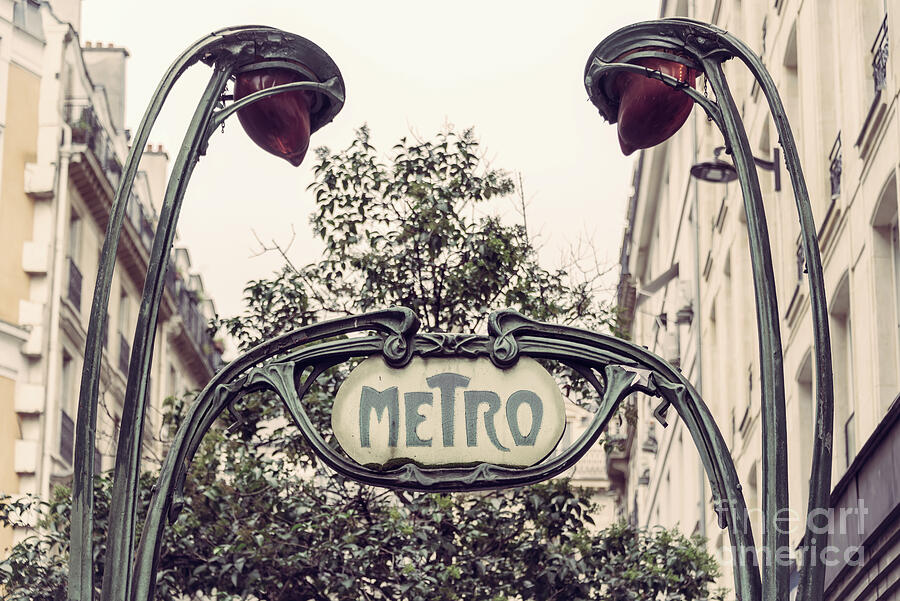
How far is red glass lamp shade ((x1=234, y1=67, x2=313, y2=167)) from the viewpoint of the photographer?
6.45 metres

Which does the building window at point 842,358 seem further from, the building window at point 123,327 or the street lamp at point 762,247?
the building window at point 123,327

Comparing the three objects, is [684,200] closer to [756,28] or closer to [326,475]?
[756,28]

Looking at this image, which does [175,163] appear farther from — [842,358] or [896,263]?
[842,358]

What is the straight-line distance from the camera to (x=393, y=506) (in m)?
15.3

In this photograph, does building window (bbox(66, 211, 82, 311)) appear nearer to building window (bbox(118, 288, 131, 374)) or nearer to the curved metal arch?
building window (bbox(118, 288, 131, 374))

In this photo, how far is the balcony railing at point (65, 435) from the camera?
3170 centimetres

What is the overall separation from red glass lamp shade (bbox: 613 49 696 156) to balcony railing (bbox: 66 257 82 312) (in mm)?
27282

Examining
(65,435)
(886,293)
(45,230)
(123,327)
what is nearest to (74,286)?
(45,230)

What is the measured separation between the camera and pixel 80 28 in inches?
1475

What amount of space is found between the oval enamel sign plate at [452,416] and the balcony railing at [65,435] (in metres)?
27.0

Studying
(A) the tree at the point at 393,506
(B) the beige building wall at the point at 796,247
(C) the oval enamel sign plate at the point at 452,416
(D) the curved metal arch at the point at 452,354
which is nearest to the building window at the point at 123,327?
(B) the beige building wall at the point at 796,247

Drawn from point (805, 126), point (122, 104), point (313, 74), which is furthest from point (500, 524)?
point (122, 104)

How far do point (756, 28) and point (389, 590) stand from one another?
1192 centimetres

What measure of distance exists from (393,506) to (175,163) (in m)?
9.30
